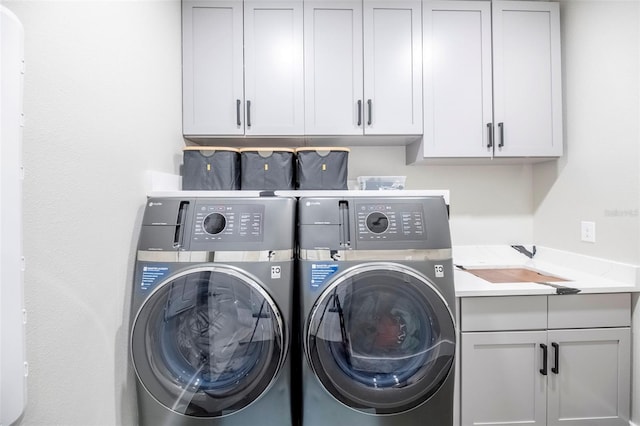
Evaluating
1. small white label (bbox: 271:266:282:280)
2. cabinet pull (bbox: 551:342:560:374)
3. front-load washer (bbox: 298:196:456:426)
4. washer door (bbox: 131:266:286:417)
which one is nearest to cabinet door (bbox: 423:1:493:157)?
front-load washer (bbox: 298:196:456:426)

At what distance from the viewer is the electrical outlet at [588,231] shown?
1816 mm

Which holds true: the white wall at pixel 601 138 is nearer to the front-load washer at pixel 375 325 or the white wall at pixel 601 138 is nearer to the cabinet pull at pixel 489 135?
the cabinet pull at pixel 489 135

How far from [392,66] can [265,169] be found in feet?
3.39

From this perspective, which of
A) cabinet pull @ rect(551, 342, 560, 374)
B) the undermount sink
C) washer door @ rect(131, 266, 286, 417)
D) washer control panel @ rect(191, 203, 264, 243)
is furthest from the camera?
the undermount sink

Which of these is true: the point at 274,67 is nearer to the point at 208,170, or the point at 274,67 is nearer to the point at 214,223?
the point at 208,170

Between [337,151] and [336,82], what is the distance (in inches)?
19.5

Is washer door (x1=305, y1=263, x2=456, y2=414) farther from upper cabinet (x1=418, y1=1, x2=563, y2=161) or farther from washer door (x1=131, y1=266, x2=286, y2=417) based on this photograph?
upper cabinet (x1=418, y1=1, x2=563, y2=161)

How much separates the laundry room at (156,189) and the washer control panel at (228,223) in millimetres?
180

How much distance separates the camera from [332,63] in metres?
1.89

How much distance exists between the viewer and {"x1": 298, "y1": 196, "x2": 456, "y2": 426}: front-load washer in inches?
49.8

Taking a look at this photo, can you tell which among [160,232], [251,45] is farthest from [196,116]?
[160,232]

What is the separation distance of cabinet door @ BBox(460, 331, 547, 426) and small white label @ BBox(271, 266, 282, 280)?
3.34 ft

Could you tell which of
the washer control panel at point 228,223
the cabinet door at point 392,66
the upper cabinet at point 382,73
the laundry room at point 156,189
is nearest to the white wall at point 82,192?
the laundry room at point 156,189

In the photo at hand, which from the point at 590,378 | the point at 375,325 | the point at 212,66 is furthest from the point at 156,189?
the point at 590,378
